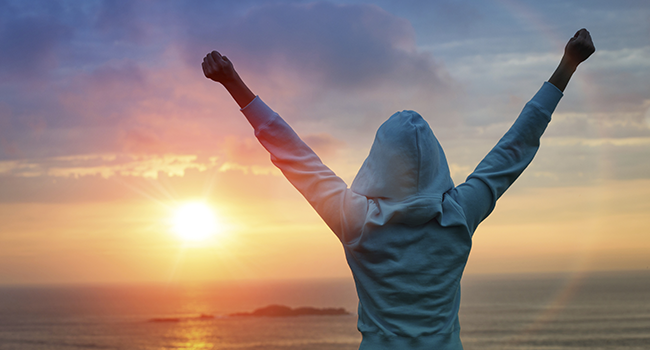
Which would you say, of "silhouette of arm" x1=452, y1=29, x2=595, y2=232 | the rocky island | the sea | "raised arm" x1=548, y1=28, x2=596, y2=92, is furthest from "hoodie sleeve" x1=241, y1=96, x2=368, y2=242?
the rocky island

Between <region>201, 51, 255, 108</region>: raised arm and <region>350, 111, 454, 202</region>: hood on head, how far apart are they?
656 mm

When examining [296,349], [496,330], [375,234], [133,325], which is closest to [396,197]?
[375,234]

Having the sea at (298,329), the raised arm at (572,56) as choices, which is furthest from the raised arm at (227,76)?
the sea at (298,329)

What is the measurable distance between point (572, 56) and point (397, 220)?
4.06 feet

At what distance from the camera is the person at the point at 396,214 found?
7.24 ft

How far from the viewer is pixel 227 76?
2.31m

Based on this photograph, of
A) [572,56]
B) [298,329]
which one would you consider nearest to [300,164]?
[572,56]

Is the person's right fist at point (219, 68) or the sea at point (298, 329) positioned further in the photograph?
the sea at point (298, 329)

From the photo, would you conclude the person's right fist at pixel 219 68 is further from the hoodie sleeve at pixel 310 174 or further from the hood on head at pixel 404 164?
the hood on head at pixel 404 164

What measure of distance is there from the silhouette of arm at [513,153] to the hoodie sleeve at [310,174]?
1.69 ft

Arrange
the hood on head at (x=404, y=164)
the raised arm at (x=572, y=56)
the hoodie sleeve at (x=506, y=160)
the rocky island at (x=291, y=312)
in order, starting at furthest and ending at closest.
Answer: the rocky island at (x=291, y=312) → the raised arm at (x=572, y=56) → the hoodie sleeve at (x=506, y=160) → the hood on head at (x=404, y=164)

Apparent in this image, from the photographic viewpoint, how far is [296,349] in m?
68.9

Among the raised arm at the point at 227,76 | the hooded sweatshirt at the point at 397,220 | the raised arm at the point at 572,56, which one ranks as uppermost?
the raised arm at the point at 227,76

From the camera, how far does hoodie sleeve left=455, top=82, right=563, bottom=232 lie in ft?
7.75
